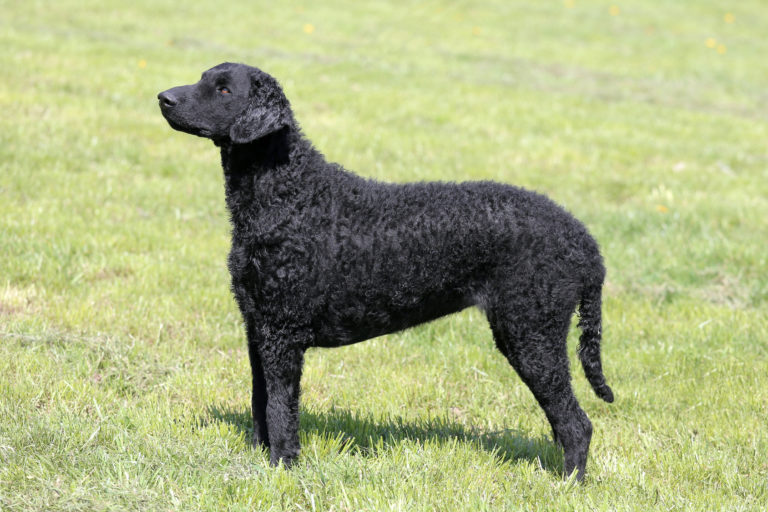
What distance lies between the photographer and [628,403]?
5.33 metres

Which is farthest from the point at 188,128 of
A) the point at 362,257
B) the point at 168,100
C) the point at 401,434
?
the point at 401,434

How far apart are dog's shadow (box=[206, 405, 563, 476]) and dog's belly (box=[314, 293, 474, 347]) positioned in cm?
62

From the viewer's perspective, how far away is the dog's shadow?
4469mm

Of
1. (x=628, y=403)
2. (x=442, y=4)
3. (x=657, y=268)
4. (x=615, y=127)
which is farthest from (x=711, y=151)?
(x=442, y=4)

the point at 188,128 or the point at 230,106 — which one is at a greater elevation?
the point at 230,106

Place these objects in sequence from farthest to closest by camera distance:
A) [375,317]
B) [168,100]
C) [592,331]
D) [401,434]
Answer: [401,434]
[592,331]
[375,317]
[168,100]

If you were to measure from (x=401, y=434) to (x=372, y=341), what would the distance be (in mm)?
1461

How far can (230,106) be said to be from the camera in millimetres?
4121

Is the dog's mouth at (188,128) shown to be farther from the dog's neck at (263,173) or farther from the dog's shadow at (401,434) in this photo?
the dog's shadow at (401,434)

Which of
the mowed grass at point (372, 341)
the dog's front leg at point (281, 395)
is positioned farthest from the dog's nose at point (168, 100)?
the mowed grass at point (372, 341)

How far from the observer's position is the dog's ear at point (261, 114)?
404 cm

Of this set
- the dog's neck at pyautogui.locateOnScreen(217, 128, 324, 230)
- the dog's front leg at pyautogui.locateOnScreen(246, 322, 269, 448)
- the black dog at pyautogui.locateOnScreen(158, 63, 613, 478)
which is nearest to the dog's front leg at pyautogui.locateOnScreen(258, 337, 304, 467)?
the black dog at pyautogui.locateOnScreen(158, 63, 613, 478)

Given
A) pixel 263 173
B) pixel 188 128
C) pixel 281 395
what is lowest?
pixel 281 395

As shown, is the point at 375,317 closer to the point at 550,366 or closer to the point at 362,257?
the point at 362,257
